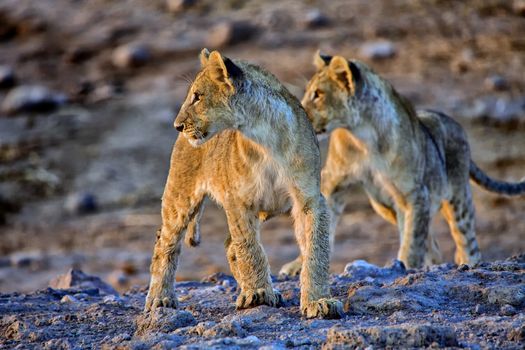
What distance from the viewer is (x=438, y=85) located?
19.5 meters

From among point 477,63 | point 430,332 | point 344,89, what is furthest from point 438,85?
point 430,332

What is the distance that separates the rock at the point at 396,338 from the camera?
6.27 metres

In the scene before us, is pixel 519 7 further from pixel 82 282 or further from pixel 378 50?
pixel 82 282

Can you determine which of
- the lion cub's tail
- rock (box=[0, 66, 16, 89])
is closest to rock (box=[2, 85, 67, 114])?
rock (box=[0, 66, 16, 89])

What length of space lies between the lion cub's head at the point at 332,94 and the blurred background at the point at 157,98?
3.77 m

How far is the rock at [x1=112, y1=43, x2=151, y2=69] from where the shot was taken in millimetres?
21109

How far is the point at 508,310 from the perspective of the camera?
7.34m

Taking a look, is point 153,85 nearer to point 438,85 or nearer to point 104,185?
point 104,185

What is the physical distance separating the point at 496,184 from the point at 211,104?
17.7 ft

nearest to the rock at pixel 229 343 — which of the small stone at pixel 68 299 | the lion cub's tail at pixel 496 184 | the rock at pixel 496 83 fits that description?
the small stone at pixel 68 299

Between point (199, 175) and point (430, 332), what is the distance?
251cm

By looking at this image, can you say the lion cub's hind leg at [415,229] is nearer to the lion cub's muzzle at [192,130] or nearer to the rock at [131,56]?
the lion cub's muzzle at [192,130]

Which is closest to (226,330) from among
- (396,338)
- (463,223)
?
(396,338)

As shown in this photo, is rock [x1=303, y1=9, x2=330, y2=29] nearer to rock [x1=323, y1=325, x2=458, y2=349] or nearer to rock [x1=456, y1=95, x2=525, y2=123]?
rock [x1=456, y1=95, x2=525, y2=123]
